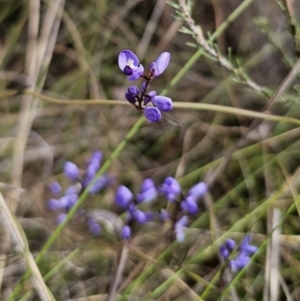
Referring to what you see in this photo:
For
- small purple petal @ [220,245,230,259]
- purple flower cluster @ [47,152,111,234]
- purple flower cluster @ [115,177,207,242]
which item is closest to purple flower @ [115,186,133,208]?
purple flower cluster @ [115,177,207,242]

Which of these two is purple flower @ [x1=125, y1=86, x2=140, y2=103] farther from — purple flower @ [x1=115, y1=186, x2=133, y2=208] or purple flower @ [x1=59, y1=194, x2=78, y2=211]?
purple flower @ [x1=59, y1=194, x2=78, y2=211]

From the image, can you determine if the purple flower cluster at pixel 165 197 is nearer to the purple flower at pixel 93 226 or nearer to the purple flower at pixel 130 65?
the purple flower at pixel 93 226

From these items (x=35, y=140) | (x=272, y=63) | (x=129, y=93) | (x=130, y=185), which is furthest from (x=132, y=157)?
(x=129, y=93)

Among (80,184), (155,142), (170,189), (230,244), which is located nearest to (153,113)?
(170,189)

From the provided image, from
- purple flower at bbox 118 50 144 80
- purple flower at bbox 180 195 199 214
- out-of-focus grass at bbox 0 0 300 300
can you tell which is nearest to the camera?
purple flower at bbox 118 50 144 80

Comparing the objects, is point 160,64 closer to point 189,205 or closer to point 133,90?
point 133,90

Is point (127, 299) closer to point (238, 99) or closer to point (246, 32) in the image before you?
point (238, 99)
